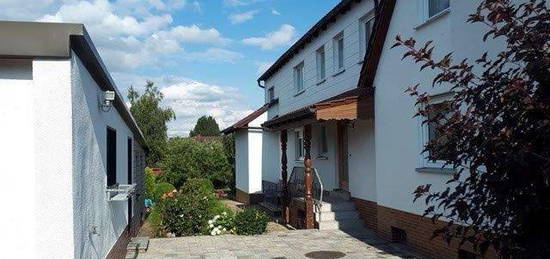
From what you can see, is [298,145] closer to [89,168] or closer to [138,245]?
[138,245]

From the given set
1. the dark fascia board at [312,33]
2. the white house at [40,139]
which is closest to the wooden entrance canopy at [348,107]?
the dark fascia board at [312,33]

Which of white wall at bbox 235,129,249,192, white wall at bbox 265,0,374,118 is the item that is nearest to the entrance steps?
white wall at bbox 265,0,374,118

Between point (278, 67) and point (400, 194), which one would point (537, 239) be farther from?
point (278, 67)

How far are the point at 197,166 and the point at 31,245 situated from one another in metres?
28.4

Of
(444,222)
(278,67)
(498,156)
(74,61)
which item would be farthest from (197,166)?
(498,156)

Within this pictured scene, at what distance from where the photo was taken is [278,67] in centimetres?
2498

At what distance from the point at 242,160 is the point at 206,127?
79163mm

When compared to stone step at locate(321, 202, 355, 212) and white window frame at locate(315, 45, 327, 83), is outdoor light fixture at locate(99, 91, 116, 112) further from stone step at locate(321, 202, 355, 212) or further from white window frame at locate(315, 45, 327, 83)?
white window frame at locate(315, 45, 327, 83)

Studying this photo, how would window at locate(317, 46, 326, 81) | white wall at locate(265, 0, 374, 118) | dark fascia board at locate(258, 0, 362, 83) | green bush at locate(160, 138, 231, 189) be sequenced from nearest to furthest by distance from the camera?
white wall at locate(265, 0, 374, 118)
dark fascia board at locate(258, 0, 362, 83)
window at locate(317, 46, 326, 81)
green bush at locate(160, 138, 231, 189)

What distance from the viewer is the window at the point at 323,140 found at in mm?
17484

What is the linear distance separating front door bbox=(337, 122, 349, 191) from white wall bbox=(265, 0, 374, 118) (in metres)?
1.19

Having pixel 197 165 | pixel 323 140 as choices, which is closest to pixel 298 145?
pixel 323 140

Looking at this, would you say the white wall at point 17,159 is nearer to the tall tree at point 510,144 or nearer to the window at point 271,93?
the tall tree at point 510,144

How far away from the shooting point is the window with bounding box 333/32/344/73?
1631 centimetres
